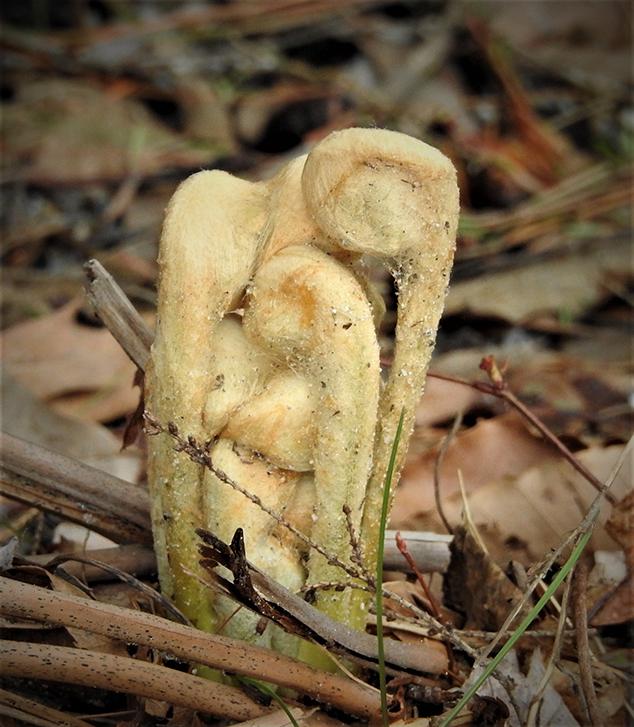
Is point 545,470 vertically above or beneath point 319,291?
Result: above

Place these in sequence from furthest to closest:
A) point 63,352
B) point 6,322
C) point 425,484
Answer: point 6,322 < point 63,352 < point 425,484

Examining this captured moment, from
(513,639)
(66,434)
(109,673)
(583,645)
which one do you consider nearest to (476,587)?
(583,645)

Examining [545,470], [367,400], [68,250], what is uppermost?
[68,250]

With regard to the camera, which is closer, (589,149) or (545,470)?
(545,470)

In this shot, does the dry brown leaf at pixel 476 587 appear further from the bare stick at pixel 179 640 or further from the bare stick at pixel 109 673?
the bare stick at pixel 109 673

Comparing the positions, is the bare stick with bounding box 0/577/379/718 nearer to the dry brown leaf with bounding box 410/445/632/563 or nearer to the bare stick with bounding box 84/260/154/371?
the bare stick with bounding box 84/260/154/371

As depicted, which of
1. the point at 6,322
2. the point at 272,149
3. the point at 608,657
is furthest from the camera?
the point at 272,149

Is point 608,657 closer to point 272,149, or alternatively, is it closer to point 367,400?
point 367,400

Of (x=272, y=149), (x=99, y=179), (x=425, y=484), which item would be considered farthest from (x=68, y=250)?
(x=425, y=484)

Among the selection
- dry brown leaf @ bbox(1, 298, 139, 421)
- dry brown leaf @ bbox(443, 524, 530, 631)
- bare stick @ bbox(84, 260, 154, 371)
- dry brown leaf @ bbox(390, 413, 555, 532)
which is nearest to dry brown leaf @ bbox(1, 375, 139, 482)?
dry brown leaf @ bbox(1, 298, 139, 421)
